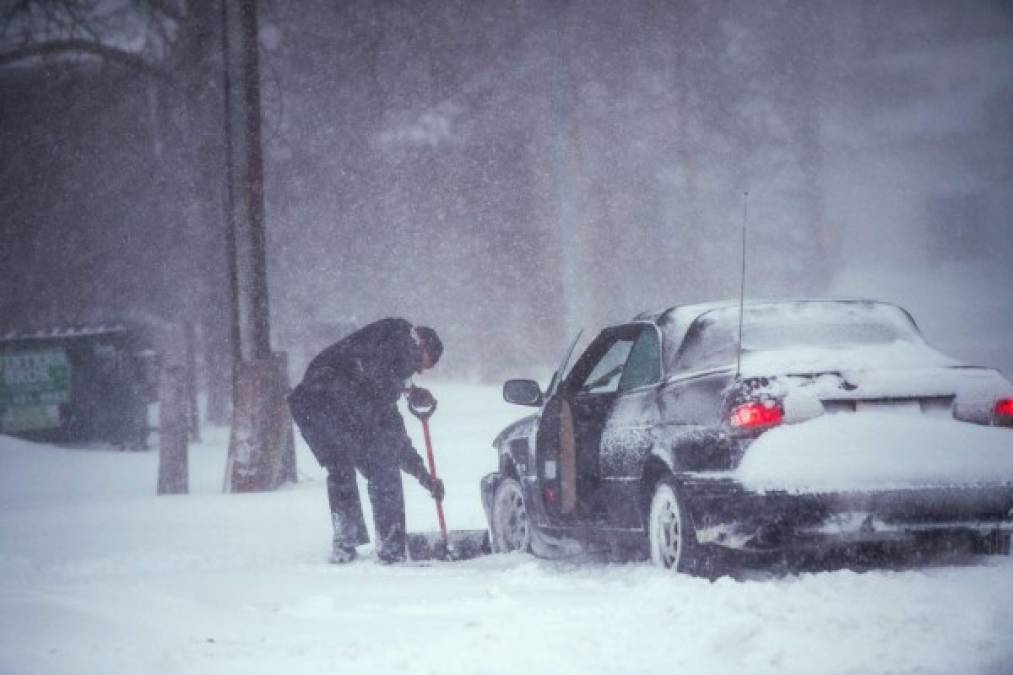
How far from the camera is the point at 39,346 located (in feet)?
51.1

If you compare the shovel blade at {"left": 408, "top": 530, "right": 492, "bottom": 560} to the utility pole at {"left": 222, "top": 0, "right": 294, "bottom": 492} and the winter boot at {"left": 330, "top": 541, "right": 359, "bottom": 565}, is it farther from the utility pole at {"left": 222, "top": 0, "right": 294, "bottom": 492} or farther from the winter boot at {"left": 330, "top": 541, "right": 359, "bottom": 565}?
the utility pole at {"left": 222, "top": 0, "right": 294, "bottom": 492}

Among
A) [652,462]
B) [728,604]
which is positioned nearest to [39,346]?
[652,462]

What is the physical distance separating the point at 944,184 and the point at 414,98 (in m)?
8.75

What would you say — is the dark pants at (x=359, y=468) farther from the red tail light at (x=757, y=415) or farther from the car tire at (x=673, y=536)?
the red tail light at (x=757, y=415)

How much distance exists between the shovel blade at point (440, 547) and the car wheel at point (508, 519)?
0.15 meters

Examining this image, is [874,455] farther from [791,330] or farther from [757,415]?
[791,330]

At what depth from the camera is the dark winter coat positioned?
646cm

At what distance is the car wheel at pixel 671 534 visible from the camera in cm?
491

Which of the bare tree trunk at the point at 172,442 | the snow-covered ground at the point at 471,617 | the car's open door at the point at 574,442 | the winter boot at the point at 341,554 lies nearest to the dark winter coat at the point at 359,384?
the winter boot at the point at 341,554

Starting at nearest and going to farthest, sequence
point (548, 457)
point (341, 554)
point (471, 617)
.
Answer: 1. point (471, 617)
2. point (548, 457)
3. point (341, 554)

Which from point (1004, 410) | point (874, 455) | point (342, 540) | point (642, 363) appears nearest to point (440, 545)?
point (342, 540)

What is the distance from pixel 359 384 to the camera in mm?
6465

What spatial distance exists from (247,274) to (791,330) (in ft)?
19.3

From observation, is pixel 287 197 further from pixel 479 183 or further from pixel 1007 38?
pixel 1007 38
